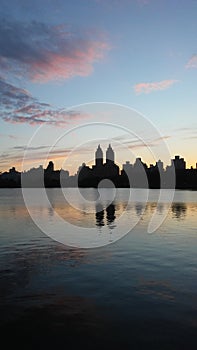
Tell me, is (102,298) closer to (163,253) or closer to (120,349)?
(120,349)

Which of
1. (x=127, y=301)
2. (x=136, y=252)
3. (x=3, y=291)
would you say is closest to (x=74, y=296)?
(x=127, y=301)

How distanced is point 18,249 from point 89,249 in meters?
7.94

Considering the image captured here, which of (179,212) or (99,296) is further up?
(179,212)

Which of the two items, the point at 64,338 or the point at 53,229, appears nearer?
the point at 64,338

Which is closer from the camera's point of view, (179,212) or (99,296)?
(99,296)

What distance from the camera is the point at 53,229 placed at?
49.8 m

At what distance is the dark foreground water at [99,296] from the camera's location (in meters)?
14.7

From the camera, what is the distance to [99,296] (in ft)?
65.4

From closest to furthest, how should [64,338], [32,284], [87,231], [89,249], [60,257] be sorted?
[64,338] → [32,284] → [60,257] → [89,249] → [87,231]

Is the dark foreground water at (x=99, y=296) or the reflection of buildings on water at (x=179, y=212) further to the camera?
the reflection of buildings on water at (x=179, y=212)

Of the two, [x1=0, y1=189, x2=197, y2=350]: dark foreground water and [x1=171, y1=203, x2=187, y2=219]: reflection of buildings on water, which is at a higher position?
[x1=171, y1=203, x2=187, y2=219]: reflection of buildings on water

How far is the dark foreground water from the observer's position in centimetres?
1473

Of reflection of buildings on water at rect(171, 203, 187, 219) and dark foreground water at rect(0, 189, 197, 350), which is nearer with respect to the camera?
dark foreground water at rect(0, 189, 197, 350)

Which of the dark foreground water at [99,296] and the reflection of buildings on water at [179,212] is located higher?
the reflection of buildings on water at [179,212]
